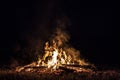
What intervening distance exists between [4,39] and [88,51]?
8279 millimetres

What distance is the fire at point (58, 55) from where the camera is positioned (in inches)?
987

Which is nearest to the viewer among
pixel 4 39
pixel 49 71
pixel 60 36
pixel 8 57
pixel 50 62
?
pixel 49 71

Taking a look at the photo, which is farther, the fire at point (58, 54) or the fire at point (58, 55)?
the fire at point (58, 54)

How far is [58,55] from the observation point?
25.7 metres

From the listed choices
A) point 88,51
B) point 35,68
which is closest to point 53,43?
point 35,68

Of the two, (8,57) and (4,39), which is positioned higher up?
(4,39)

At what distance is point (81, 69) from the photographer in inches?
942

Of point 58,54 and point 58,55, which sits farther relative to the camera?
point 58,54

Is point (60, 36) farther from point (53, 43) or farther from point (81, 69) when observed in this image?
point (81, 69)

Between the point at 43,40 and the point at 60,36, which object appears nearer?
the point at 60,36

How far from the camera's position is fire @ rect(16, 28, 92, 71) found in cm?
2508

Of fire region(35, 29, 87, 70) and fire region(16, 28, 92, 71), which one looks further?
fire region(35, 29, 87, 70)

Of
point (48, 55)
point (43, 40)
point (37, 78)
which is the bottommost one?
point (37, 78)

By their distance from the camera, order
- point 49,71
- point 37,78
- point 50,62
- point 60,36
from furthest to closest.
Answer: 1. point 60,36
2. point 50,62
3. point 49,71
4. point 37,78
